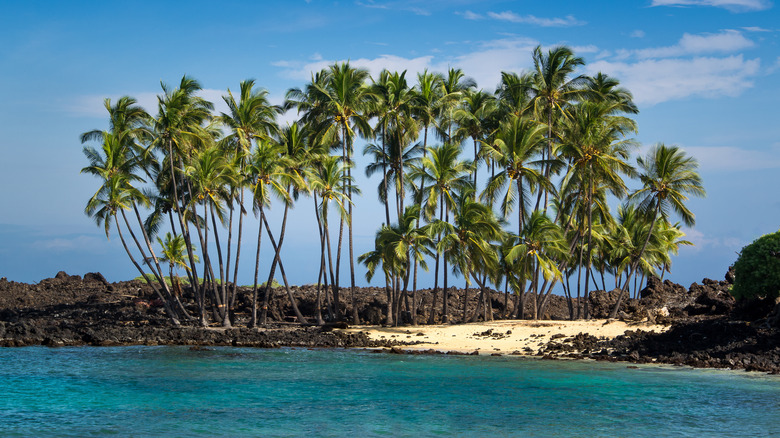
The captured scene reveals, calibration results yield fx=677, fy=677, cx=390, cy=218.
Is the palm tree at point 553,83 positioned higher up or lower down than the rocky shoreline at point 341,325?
higher up

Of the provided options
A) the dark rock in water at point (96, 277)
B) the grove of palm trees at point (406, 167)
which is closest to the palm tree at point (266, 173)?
the grove of palm trees at point (406, 167)

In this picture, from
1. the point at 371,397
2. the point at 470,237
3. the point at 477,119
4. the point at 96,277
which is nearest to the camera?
the point at 371,397

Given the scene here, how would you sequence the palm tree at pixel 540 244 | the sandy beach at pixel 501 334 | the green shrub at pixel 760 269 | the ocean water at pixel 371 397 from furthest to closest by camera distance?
the palm tree at pixel 540 244, the sandy beach at pixel 501 334, the green shrub at pixel 760 269, the ocean water at pixel 371 397

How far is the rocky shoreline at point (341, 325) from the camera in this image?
2938 centimetres

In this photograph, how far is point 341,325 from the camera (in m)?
41.7

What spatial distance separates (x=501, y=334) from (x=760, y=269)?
13065 mm

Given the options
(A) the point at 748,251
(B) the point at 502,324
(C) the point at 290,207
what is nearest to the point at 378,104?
(C) the point at 290,207

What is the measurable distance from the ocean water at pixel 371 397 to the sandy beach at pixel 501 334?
3.19 meters

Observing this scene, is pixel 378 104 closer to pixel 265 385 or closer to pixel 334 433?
pixel 265 385

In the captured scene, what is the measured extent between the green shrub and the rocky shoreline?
31.8 inches

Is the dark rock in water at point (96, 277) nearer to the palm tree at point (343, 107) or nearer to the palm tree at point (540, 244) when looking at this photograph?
the palm tree at point (343, 107)

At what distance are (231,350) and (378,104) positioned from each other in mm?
18437

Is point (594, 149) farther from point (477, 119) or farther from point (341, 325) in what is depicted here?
point (341, 325)

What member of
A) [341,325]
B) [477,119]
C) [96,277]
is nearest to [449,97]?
[477,119]
